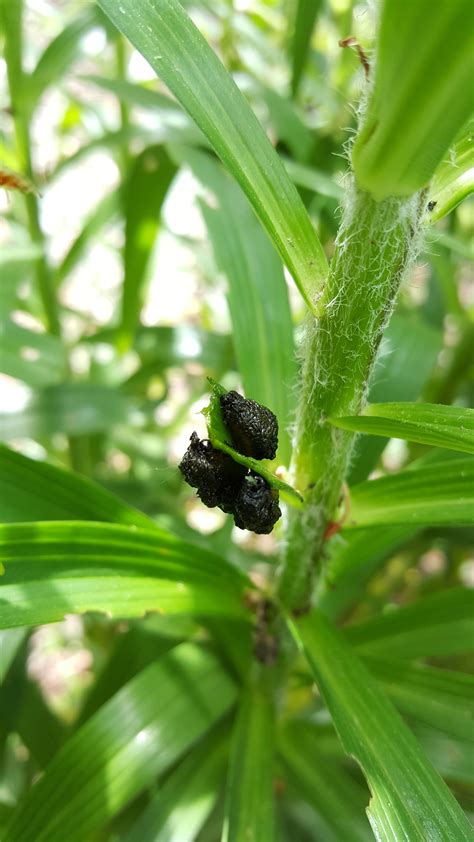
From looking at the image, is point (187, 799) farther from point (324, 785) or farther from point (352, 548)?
point (352, 548)

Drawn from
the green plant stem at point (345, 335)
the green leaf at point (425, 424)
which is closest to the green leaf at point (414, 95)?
the green plant stem at point (345, 335)

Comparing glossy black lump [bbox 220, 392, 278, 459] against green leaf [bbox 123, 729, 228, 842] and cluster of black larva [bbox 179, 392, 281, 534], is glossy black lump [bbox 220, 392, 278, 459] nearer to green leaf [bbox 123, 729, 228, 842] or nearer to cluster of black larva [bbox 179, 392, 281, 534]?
cluster of black larva [bbox 179, 392, 281, 534]

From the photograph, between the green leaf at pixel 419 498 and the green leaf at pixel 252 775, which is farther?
the green leaf at pixel 252 775

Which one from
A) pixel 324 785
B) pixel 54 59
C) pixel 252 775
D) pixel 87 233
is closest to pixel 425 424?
pixel 252 775

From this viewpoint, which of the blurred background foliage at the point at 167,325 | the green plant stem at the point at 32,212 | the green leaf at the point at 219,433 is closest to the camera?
the green leaf at the point at 219,433

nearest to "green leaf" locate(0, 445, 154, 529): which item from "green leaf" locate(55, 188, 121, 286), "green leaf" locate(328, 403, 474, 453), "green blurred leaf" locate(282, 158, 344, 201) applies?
"green leaf" locate(328, 403, 474, 453)

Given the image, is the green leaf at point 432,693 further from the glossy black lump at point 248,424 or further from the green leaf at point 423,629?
the glossy black lump at point 248,424

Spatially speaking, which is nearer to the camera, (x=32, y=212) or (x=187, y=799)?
(x=187, y=799)
